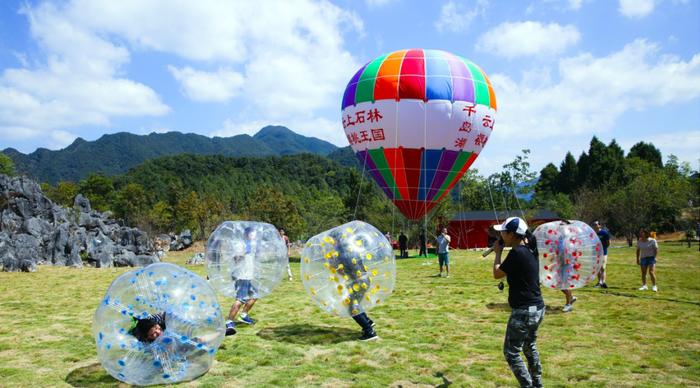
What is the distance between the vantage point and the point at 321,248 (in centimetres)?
804

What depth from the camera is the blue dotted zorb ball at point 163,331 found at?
5641 mm

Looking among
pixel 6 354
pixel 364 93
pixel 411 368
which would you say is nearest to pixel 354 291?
pixel 411 368

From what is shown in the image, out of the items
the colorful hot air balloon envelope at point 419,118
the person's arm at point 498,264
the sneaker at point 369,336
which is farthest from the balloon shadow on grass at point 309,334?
the colorful hot air balloon envelope at point 419,118

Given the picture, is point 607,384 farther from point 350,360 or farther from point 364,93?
point 364,93

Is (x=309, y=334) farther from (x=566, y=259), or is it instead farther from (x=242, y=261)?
(x=566, y=259)

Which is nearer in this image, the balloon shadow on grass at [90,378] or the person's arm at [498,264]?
the person's arm at [498,264]

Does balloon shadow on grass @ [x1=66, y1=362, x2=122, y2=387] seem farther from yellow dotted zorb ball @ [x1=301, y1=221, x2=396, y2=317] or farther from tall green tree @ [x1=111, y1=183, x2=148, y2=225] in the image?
tall green tree @ [x1=111, y1=183, x2=148, y2=225]

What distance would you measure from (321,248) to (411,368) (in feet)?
7.81

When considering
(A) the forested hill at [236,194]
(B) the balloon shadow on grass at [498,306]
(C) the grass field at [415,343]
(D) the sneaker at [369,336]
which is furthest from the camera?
(A) the forested hill at [236,194]

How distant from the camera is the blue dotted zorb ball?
18.5 feet

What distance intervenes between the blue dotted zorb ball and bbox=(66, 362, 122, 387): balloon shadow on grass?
2.31ft

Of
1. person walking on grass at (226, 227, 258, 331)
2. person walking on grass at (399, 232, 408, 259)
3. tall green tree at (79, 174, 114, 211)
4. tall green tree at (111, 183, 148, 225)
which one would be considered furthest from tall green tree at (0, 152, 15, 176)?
person walking on grass at (226, 227, 258, 331)

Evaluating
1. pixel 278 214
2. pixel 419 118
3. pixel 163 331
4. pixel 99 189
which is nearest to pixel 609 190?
pixel 278 214

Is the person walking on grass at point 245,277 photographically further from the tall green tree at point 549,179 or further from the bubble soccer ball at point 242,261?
the tall green tree at point 549,179
